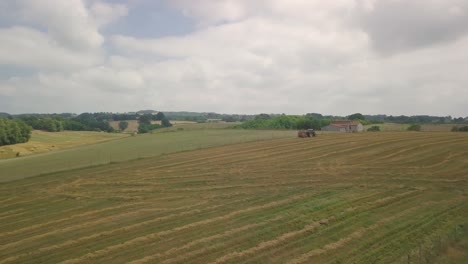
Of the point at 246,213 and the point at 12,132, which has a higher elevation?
the point at 12,132

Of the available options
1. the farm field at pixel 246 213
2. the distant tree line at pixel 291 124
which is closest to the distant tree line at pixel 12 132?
the farm field at pixel 246 213

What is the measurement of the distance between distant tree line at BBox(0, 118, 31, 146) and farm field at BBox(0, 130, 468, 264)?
66572 millimetres

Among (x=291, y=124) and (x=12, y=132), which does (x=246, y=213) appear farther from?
(x=291, y=124)

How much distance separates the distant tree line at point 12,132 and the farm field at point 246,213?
218 feet

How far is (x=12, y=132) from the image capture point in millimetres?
92062

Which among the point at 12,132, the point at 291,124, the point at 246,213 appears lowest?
the point at 246,213

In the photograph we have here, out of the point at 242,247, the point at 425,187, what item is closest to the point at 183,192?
the point at 242,247

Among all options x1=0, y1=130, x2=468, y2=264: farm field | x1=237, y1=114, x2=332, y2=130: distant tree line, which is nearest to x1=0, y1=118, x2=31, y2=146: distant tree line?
x1=0, y1=130, x2=468, y2=264: farm field

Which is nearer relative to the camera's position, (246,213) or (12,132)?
(246,213)

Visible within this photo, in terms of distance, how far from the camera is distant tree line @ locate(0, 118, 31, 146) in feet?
291

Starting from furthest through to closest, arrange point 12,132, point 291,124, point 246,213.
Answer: point 291,124
point 12,132
point 246,213

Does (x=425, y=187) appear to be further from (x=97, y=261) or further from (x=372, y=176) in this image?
(x=97, y=261)

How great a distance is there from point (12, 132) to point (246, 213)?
310 ft

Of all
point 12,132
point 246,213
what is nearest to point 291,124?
point 12,132
